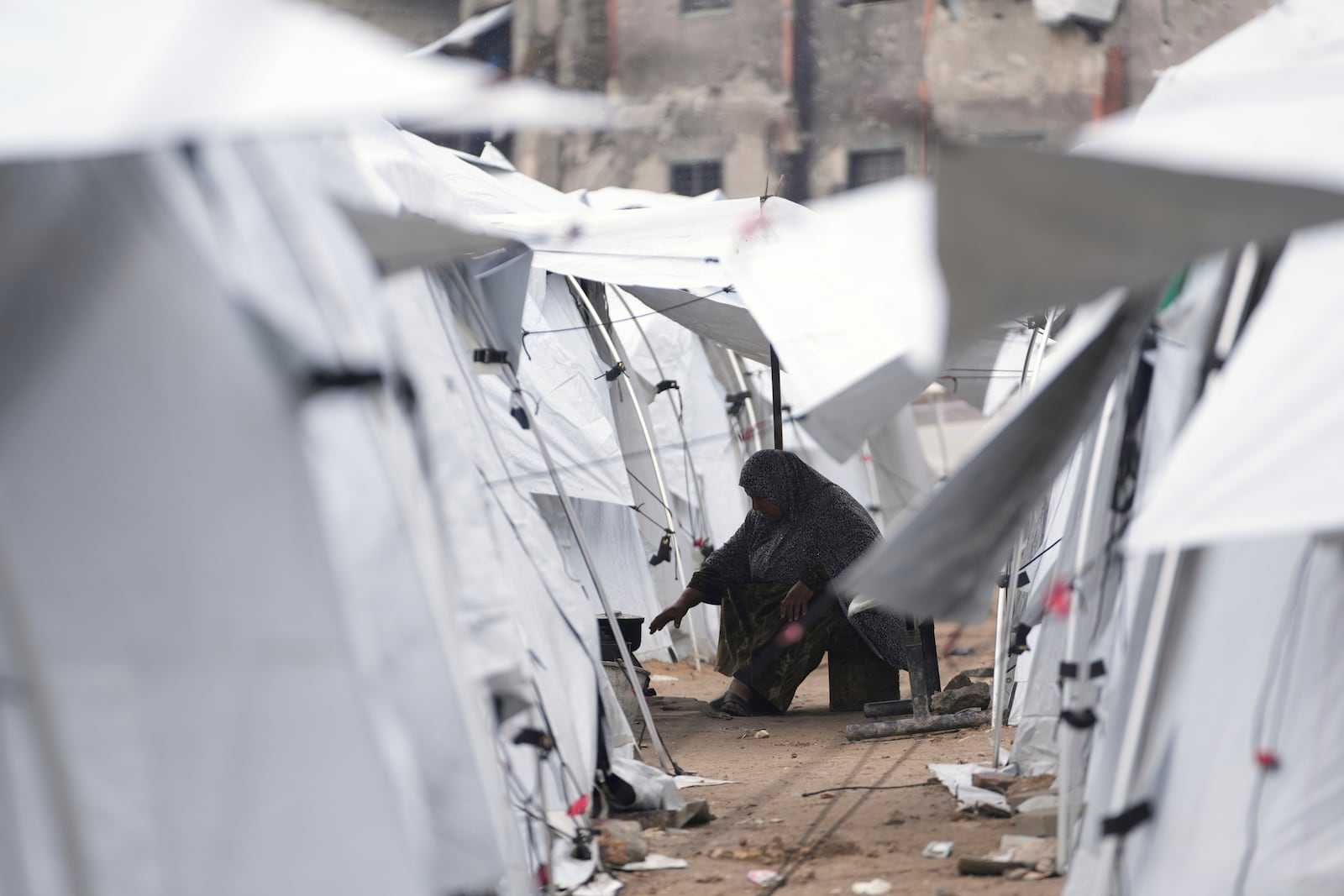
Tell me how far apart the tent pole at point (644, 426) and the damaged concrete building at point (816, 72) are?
1061 centimetres

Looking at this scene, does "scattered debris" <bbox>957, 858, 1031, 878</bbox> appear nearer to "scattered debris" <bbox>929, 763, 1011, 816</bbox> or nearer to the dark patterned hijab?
"scattered debris" <bbox>929, 763, 1011, 816</bbox>

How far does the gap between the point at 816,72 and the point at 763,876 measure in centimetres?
1640

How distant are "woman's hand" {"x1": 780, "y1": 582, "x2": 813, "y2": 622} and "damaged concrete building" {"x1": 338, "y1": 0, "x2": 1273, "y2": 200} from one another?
12338mm

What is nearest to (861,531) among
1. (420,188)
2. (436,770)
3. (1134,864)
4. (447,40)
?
(420,188)

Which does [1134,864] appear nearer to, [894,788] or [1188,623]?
[1188,623]

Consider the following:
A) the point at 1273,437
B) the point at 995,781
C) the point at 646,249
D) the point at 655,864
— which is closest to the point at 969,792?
the point at 995,781

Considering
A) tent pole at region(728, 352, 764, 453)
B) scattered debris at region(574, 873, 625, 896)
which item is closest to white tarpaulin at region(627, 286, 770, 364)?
tent pole at region(728, 352, 764, 453)

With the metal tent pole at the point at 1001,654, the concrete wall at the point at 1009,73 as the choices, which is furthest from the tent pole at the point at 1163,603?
the concrete wall at the point at 1009,73

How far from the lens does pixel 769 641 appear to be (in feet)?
22.0

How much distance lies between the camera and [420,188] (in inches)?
167

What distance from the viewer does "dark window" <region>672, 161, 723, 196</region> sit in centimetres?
1984

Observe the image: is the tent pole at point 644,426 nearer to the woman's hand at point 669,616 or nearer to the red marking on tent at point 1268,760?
the woman's hand at point 669,616

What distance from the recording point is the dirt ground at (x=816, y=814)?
401 cm

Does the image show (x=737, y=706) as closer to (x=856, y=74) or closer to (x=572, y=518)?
(x=572, y=518)
